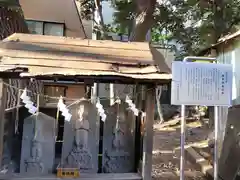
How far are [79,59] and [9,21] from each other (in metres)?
4.38

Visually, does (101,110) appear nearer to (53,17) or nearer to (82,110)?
(82,110)

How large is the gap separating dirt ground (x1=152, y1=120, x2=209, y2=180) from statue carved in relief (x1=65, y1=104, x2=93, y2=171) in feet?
10.3

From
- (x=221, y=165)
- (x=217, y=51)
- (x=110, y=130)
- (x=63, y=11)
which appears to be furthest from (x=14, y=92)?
(x=63, y=11)

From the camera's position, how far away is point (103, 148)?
5.45m

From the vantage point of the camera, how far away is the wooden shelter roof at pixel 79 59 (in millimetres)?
4305

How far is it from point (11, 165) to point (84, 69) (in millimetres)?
2268

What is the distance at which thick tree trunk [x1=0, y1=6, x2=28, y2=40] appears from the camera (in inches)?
287

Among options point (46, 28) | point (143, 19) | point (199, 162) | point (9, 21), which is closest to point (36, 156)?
point (9, 21)

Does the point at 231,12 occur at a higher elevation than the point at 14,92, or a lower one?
higher

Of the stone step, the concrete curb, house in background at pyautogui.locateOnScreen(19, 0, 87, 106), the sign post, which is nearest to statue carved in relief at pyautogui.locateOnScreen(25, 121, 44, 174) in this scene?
the stone step

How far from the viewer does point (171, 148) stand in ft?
39.9

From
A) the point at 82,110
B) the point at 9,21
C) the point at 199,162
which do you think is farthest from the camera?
the point at 199,162

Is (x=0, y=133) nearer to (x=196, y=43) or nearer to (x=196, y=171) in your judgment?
(x=196, y=171)

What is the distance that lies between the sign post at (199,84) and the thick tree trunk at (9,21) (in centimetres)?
457
